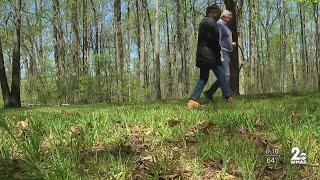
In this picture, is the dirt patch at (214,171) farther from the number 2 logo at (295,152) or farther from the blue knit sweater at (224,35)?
the blue knit sweater at (224,35)

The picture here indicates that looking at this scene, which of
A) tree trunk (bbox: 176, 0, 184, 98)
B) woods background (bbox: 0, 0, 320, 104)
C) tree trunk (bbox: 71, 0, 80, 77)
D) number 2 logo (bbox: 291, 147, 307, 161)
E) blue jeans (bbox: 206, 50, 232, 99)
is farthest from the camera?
tree trunk (bbox: 176, 0, 184, 98)

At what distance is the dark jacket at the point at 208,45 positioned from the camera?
22.6ft

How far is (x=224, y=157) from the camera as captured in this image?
2.27 meters

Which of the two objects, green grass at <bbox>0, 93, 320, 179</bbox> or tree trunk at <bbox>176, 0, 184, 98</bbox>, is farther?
tree trunk at <bbox>176, 0, 184, 98</bbox>

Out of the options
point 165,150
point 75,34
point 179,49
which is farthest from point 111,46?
point 165,150

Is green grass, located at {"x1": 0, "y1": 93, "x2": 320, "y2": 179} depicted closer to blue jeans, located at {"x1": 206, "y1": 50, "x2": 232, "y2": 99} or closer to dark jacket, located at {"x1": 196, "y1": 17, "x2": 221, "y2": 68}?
dark jacket, located at {"x1": 196, "y1": 17, "x2": 221, "y2": 68}

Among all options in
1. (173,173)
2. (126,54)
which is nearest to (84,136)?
(173,173)

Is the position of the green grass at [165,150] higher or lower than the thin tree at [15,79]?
lower

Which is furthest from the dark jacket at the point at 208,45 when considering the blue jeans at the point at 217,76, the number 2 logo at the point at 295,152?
the number 2 logo at the point at 295,152

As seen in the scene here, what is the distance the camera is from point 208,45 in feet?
23.0

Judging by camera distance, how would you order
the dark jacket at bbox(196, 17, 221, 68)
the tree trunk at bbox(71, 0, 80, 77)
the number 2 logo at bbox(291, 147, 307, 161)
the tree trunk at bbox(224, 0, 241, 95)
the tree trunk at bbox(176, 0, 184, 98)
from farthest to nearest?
the tree trunk at bbox(176, 0, 184, 98) → the tree trunk at bbox(71, 0, 80, 77) → the tree trunk at bbox(224, 0, 241, 95) → the dark jacket at bbox(196, 17, 221, 68) → the number 2 logo at bbox(291, 147, 307, 161)

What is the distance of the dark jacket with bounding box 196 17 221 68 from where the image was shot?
22.6 feet

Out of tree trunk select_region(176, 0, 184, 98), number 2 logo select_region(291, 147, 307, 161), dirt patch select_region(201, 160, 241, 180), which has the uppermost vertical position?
tree trunk select_region(176, 0, 184, 98)

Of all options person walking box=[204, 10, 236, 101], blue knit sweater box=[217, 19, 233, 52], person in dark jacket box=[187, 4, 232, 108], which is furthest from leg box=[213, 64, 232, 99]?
blue knit sweater box=[217, 19, 233, 52]
